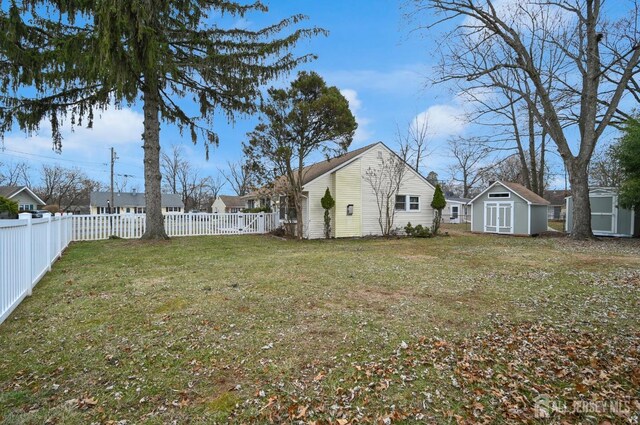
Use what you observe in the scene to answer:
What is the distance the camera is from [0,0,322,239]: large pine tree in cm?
853

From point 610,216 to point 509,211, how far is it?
4411mm

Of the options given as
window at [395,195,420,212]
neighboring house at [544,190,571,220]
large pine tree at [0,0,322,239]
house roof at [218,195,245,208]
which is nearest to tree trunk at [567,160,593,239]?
window at [395,195,420,212]

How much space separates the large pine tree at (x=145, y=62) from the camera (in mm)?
8531

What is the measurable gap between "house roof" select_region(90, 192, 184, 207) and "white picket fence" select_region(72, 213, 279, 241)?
33332mm

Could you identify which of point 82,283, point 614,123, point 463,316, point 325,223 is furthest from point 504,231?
point 82,283

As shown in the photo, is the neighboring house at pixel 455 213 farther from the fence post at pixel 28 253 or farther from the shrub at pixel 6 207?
the shrub at pixel 6 207

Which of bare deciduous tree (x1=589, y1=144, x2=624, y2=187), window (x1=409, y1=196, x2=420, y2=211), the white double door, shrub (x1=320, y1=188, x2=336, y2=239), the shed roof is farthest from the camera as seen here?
bare deciduous tree (x1=589, y1=144, x2=624, y2=187)

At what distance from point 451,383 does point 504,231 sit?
18159 mm

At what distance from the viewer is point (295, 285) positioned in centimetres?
560

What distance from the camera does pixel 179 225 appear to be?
14.8 meters

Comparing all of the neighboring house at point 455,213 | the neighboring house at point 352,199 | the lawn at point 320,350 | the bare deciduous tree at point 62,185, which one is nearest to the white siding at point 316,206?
the neighboring house at point 352,199

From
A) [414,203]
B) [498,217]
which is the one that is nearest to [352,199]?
[414,203]

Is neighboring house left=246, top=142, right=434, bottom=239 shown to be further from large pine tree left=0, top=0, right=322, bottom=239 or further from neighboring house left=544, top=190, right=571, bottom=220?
neighboring house left=544, top=190, right=571, bottom=220

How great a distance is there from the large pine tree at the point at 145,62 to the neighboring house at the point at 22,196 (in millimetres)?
28056
